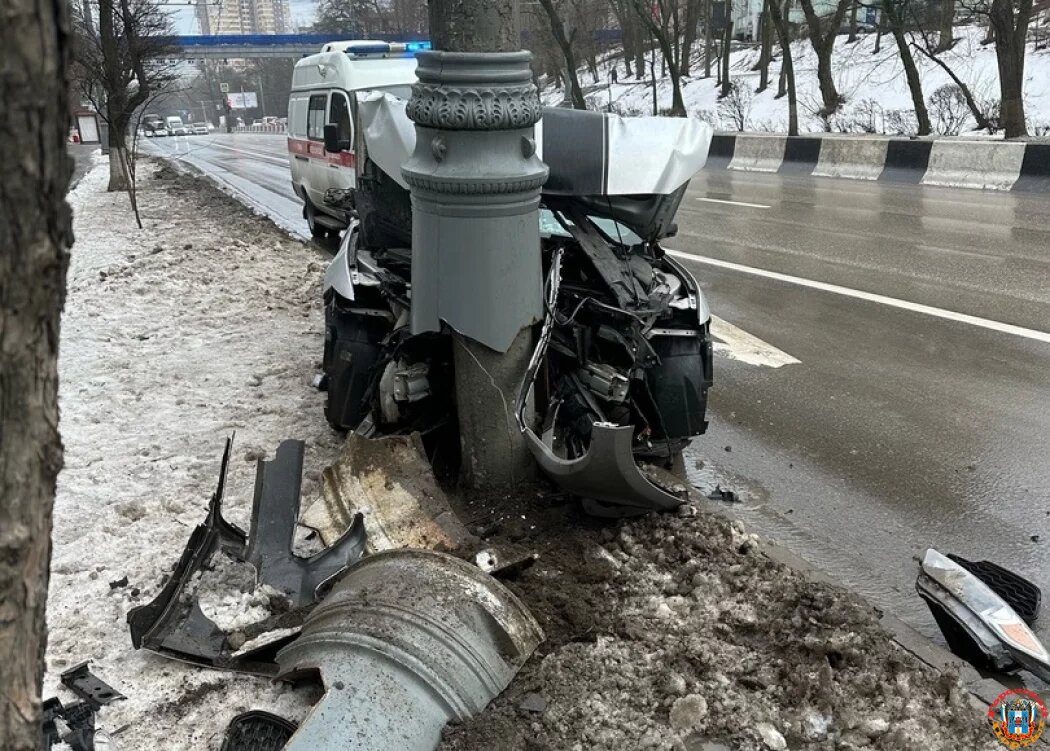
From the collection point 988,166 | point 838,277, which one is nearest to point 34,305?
point 838,277

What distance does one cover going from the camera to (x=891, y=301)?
7.78m

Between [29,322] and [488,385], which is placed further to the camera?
[488,385]

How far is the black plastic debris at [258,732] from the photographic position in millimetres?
2498

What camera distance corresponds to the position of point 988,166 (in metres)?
14.1

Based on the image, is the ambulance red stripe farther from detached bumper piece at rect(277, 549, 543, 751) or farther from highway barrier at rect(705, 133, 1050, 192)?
highway barrier at rect(705, 133, 1050, 192)

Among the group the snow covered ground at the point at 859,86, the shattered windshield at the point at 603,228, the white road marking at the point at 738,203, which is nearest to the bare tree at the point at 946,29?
the snow covered ground at the point at 859,86

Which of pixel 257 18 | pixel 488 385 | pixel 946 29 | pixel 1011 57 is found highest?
pixel 257 18

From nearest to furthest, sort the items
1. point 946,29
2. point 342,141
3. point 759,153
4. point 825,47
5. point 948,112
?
point 342,141 → point 759,153 → point 948,112 → point 825,47 → point 946,29

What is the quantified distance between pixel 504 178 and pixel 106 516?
238cm

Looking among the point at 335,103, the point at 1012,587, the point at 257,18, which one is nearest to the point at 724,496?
the point at 1012,587

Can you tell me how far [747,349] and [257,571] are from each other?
14.7 feet

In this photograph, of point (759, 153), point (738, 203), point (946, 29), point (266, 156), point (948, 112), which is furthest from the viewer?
point (266, 156)

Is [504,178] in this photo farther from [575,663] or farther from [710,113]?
[710,113]

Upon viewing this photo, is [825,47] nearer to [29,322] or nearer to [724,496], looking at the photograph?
[724,496]
